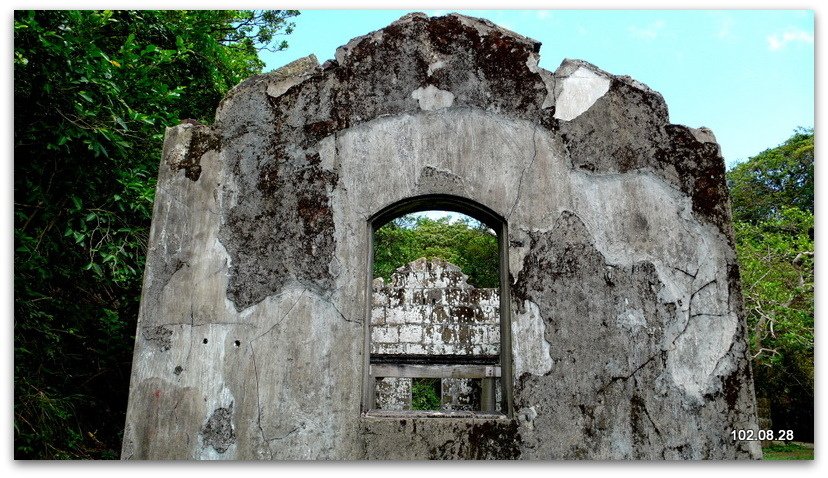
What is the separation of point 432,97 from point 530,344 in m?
1.27

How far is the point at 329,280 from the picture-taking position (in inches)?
111

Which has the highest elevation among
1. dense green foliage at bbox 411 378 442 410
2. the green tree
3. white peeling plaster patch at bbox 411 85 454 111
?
the green tree

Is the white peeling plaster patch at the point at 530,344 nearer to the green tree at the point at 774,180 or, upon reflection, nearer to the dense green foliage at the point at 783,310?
the dense green foliage at the point at 783,310

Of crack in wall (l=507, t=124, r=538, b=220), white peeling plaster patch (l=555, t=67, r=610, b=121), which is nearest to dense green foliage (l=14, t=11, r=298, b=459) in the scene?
crack in wall (l=507, t=124, r=538, b=220)

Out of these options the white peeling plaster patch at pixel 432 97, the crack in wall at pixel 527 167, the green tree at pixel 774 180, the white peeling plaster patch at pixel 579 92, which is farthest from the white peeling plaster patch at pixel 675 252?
the green tree at pixel 774 180

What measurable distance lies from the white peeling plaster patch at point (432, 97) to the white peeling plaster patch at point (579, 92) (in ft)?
1.74

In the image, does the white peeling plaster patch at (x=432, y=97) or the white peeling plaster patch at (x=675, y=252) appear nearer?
the white peeling plaster patch at (x=675, y=252)

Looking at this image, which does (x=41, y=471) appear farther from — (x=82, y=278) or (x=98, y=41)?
(x=98, y=41)

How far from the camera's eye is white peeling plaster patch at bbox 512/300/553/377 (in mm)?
2693

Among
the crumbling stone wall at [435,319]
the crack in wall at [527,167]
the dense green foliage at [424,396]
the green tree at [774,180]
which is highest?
the green tree at [774,180]

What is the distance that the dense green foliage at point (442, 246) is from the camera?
13.4 metres

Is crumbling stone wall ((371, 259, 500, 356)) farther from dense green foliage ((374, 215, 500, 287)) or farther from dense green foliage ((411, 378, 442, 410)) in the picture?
dense green foliage ((374, 215, 500, 287))

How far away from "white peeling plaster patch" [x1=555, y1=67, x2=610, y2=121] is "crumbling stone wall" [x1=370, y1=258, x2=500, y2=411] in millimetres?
3355

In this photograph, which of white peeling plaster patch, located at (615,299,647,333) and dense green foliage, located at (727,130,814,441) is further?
dense green foliage, located at (727,130,814,441)
